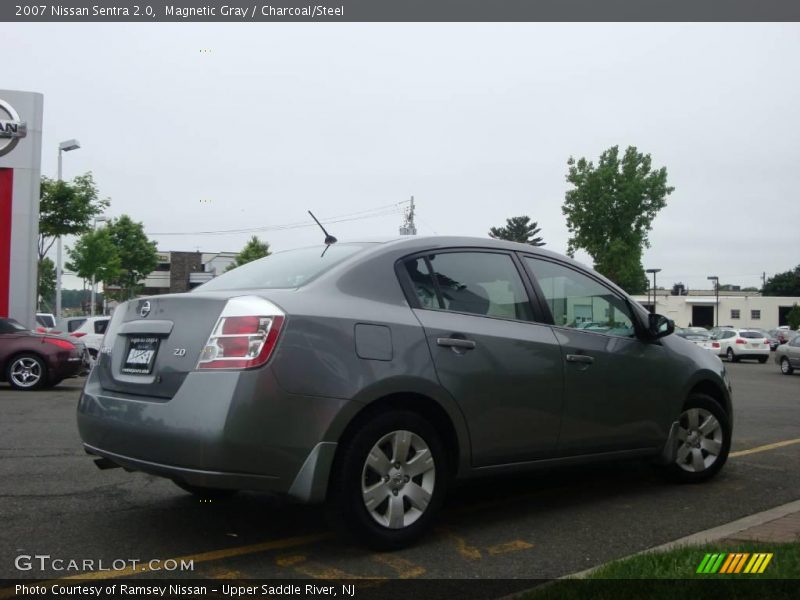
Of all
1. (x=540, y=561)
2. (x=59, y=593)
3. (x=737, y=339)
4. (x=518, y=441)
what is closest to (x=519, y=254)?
(x=518, y=441)

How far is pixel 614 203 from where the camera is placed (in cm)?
4816

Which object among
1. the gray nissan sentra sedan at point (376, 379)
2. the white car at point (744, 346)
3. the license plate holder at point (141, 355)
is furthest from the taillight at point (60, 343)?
the white car at point (744, 346)

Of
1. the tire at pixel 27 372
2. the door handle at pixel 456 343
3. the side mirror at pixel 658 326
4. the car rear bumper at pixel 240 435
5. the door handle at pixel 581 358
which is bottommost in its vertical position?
the tire at pixel 27 372

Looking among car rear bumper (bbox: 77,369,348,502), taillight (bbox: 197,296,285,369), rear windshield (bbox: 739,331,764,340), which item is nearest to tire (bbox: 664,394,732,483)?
car rear bumper (bbox: 77,369,348,502)

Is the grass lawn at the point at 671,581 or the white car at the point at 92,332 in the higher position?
the white car at the point at 92,332

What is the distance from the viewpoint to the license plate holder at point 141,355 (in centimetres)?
421

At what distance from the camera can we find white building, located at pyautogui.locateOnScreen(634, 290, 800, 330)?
291ft

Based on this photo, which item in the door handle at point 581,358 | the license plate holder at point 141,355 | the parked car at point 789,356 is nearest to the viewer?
the license plate holder at point 141,355

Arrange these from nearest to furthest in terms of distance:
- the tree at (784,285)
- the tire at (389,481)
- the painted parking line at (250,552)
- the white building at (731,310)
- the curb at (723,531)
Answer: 1. the painted parking line at (250,552)
2. the tire at (389,481)
3. the curb at (723,531)
4. the white building at (731,310)
5. the tree at (784,285)

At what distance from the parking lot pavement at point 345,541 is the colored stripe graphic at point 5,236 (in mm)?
15891

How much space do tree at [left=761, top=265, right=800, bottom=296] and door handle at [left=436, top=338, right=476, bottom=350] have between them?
13263cm

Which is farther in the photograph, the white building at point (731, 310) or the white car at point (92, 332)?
the white building at point (731, 310)

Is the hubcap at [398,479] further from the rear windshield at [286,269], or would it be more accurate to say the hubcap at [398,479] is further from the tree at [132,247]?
the tree at [132,247]

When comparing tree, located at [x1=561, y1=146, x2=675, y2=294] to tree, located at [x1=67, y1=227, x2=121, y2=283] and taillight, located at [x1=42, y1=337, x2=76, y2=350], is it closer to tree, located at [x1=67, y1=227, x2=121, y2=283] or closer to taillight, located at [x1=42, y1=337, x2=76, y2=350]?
tree, located at [x1=67, y1=227, x2=121, y2=283]
